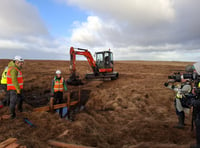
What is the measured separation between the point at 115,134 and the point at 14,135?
2.85 m

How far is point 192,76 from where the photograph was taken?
12.7ft

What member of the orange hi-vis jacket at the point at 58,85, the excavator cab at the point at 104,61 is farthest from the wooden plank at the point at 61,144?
the excavator cab at the point at 104,61

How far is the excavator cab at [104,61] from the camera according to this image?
14.6 m

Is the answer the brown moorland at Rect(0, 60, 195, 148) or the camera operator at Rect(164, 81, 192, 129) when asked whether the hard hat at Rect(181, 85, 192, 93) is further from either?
the brown moorland at Rect(0, 60, 195, 148)

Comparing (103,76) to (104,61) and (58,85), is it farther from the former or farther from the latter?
(58,85)

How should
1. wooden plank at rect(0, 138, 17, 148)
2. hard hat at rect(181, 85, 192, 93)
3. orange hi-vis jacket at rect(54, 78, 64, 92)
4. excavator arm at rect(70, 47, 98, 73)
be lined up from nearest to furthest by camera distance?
wooden plank at rect(0, 138, 17, 148), hard hat at rect(181, 85, 192, 93), orange hi-vis jacket at rect(54, 78, 64, 92), excavator arm at rect(70, 47, 98, 73)

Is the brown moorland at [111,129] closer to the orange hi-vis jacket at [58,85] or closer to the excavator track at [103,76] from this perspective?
the orange hi-vis jacket at [58,85]

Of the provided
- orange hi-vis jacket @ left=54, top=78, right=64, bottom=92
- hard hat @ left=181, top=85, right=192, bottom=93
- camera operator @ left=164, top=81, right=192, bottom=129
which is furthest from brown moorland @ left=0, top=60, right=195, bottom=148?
orange hi-vis jacket @ left=54, top=78, right=64, bottom=92

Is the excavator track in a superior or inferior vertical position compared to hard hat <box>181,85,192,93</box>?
inferior

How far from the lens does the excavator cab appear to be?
14.6 metres

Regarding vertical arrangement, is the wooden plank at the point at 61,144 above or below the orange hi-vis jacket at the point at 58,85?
below

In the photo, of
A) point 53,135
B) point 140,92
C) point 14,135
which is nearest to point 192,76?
point 53,135

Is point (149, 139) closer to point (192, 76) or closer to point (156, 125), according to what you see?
point (156, 125)

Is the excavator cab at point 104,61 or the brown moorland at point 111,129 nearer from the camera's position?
the brown moorland at point 111,129
